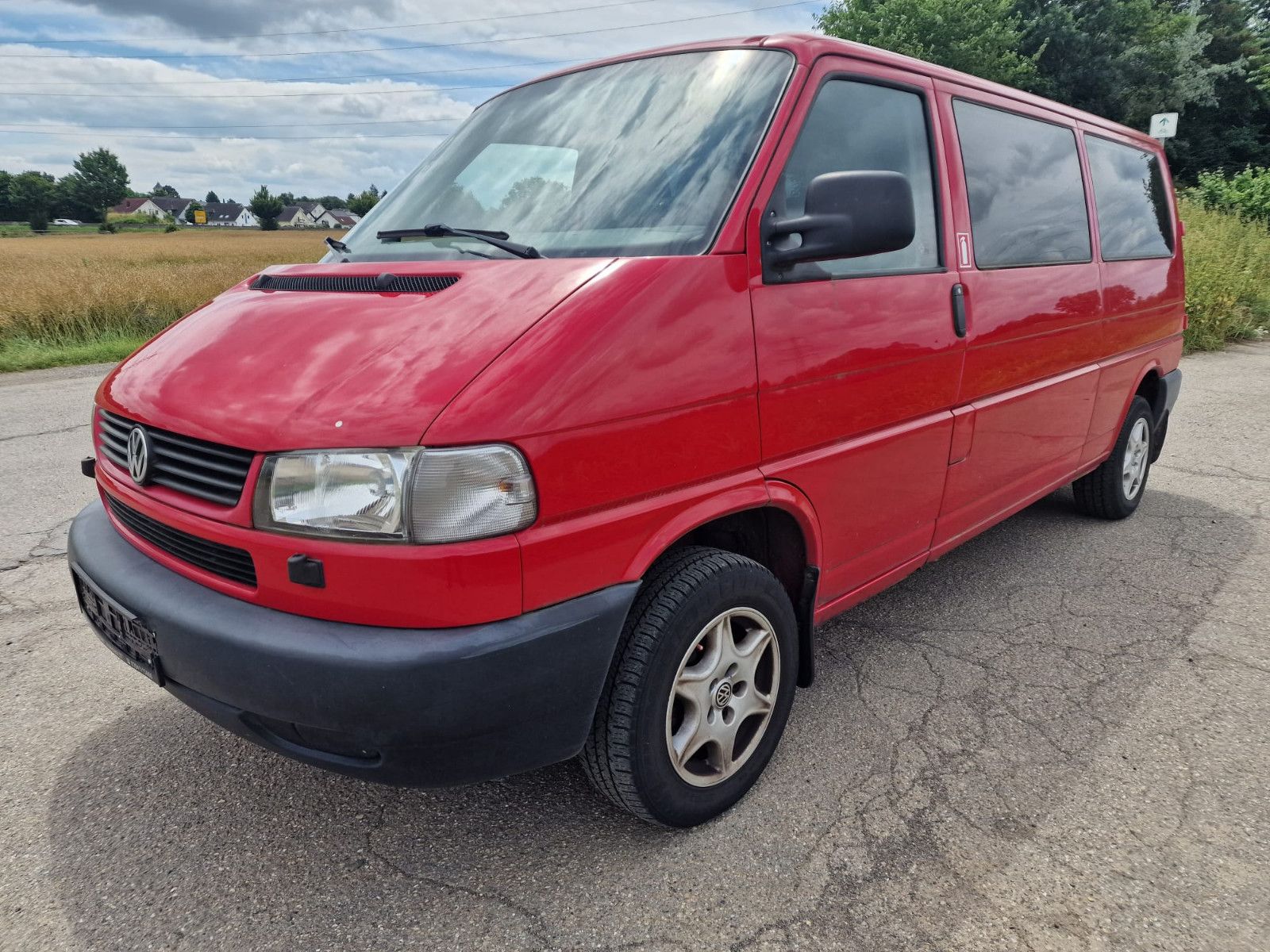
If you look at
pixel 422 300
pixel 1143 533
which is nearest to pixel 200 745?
pixel 422 300

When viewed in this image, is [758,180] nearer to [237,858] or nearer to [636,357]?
[636,357]

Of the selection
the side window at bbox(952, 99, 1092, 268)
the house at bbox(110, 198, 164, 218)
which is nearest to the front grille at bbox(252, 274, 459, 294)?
the side window at bbox(952, 99, 1092, 268)

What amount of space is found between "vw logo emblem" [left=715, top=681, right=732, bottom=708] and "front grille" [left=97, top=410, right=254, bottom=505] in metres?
1.20

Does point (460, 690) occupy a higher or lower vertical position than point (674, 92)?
lower

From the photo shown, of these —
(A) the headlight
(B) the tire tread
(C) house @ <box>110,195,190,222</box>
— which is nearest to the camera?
(A) the headlight

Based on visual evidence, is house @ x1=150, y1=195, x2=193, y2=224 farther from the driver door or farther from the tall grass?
the driver door

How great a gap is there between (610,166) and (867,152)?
2.61 feet

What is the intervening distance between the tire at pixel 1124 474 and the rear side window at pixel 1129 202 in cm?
81

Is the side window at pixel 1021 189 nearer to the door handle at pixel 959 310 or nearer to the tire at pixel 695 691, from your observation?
the door handle at pixel 959 310

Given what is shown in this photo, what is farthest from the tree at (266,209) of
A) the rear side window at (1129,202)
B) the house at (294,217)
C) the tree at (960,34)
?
the rear side window at (1129,202)

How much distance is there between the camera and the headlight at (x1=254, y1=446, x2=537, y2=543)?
66.1 inches

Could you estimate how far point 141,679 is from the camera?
294 centimetres

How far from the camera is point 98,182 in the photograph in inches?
3174

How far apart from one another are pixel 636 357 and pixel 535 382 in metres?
0.25
